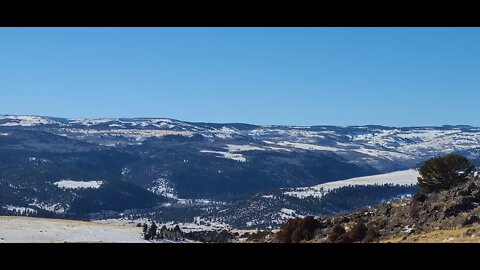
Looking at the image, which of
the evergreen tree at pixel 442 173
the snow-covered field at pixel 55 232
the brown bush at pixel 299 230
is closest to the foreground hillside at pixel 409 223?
the brown bush at pixel 299 230

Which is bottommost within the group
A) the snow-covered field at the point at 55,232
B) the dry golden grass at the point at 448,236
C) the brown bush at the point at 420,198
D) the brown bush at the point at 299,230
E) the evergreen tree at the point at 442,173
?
the snow-covered field at the point at 55,232

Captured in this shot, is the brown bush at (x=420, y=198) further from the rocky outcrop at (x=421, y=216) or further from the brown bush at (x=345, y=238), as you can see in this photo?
the brown bush at (x=345, y=238)

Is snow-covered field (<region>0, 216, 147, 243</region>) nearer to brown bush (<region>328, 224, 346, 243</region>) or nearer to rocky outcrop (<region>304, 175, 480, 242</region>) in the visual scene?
rocky outcrop (<region>304, 175, 480, 242</region>)

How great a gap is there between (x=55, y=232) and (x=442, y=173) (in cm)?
2623

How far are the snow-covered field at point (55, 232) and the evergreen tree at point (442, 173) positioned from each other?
16.8 metres

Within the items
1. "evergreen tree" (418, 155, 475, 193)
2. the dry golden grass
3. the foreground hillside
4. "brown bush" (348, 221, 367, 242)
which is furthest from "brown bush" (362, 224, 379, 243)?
"evergreen tree" (418, 155, 475, 193)

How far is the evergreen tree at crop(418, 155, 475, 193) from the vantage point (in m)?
33.5

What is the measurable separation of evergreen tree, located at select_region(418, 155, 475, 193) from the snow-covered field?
16751 millimetres

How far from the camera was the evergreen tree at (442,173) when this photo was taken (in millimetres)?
33500

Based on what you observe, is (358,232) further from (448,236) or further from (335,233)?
(448,236)
